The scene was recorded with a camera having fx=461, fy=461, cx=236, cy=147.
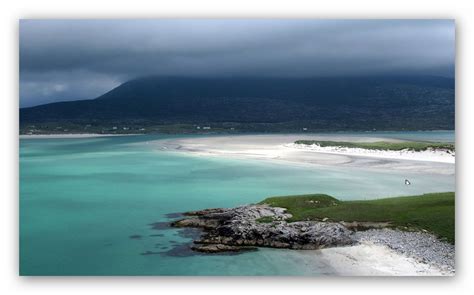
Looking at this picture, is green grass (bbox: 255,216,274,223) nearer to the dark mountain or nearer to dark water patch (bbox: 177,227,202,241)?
dark water patch (bbox: 177,227,202,241)

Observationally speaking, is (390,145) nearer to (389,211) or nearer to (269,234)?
(389,211)

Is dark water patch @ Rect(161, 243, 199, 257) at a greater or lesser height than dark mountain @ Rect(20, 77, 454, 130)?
lesser

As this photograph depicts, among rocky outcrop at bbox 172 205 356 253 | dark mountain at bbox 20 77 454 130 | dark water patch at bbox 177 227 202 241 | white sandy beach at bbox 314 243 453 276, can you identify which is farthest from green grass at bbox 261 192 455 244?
dark water patch at bbox 177 227 202 241

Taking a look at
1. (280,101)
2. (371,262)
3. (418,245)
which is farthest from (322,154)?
(371,262)

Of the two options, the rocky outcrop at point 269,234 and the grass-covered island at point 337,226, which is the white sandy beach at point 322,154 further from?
the rocky outcrop at point 269,234

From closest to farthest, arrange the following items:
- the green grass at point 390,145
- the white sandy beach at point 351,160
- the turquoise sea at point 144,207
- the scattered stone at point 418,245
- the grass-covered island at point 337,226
Result: the white sandy beach at point 351,160 < the scattered stone at point 418,245 < the turquoise sea at point 144,207 < the grass-covered island at point 337,226 < the green grass at point 390,145

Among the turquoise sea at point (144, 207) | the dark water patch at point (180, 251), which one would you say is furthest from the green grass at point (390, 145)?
the dark water patch at point (180, 251)

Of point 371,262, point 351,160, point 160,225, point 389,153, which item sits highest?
point 389,153
